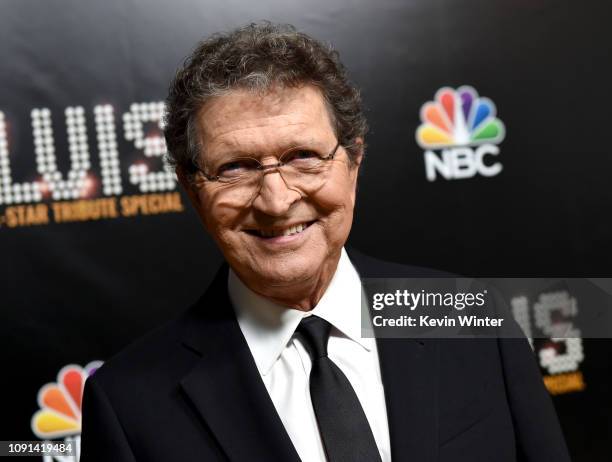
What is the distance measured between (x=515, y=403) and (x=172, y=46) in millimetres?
1397

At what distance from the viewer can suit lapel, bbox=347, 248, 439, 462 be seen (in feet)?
4.32

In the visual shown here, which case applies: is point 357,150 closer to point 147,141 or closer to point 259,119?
point 259,119

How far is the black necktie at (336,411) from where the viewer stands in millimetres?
1278

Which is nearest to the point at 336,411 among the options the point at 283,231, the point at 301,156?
the point at 283,231

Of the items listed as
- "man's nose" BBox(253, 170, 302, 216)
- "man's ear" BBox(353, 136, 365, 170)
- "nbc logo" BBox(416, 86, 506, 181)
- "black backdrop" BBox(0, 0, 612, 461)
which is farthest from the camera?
"nbc logo" BBox(416, 86, 506, 181)

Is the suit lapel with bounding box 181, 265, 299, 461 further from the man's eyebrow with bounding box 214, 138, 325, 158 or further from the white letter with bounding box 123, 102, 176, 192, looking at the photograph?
the white letter with bounding box 123, 102, 176, 192

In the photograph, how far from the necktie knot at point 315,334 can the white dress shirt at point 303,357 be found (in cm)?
1

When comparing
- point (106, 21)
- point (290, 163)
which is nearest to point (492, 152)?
point (106, 21)

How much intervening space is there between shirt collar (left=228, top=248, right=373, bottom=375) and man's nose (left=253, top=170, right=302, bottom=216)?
0.18m

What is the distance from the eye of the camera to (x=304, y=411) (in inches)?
52.0

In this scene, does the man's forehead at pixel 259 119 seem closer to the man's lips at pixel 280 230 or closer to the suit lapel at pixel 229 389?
the man's lips at pixel 280 230

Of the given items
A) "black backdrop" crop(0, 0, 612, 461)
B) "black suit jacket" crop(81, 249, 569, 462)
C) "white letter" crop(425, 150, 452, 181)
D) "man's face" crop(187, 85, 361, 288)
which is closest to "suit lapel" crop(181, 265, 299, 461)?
"black suit jacket" crop(81, 249, 569, 462)

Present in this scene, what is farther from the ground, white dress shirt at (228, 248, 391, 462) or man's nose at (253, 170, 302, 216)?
man's nose at (253, 170, 302, 216)

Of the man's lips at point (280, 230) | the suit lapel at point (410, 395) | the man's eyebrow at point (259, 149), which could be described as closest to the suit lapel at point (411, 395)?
the suit lapel at point (410, 395)
